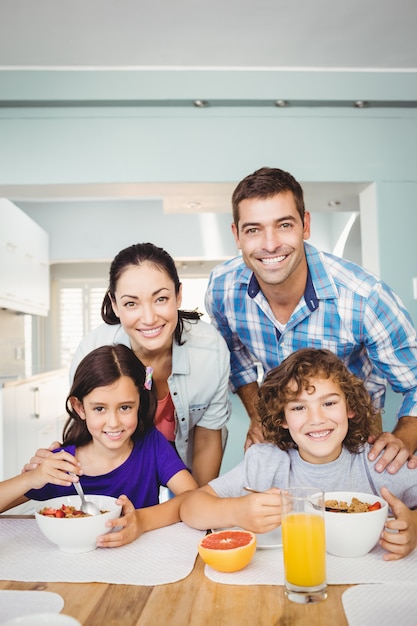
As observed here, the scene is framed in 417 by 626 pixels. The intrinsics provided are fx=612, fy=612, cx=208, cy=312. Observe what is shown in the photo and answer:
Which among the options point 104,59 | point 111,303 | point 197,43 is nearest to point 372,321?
point 111,303

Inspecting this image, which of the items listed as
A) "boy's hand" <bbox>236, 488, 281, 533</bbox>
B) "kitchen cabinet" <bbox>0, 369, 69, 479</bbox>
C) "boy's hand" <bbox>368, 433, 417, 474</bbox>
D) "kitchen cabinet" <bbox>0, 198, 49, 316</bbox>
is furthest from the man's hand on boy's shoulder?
"kitchen cabinet" <bbox>0, 198, 49, 316</bbox>

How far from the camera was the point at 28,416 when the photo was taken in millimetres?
4133

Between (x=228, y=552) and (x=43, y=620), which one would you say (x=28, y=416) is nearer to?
(x=228, y=552)

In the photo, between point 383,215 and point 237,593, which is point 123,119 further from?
point 237,593

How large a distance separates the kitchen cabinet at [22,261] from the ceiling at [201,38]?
1512 mm

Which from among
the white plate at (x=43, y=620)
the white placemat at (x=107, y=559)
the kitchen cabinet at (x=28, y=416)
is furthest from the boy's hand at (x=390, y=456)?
the kitchen cabinet at (x=28, y=416)

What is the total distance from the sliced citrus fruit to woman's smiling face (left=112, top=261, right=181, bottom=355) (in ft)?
2.10

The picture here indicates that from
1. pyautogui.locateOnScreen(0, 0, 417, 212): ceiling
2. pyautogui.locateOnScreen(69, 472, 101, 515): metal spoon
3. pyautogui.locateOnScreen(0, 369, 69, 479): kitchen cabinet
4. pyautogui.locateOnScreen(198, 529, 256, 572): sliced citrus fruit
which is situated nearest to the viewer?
pyautogui.locateOnScreen(198, 529, 256, 572): sliced citrus fruit

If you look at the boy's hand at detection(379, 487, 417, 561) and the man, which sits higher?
the man

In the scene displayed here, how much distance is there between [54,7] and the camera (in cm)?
240

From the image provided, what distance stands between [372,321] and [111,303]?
0.74 meters

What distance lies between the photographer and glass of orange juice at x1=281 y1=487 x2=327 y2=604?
0.83 meters

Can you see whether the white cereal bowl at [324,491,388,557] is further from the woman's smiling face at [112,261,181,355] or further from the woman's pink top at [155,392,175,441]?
the woman's pink top at [155,392,175,441]

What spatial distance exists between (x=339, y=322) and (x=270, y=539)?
0.85 metres
